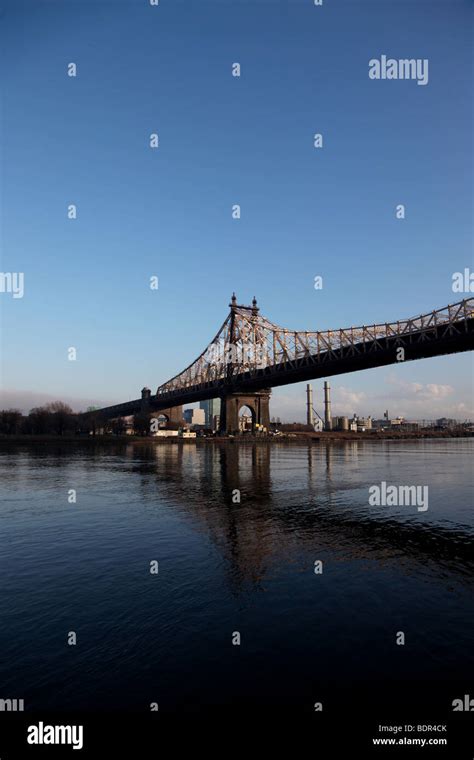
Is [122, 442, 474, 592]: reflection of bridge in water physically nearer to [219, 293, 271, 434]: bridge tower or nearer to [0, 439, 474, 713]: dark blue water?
[0, 439, 474, 713]: dark blue water

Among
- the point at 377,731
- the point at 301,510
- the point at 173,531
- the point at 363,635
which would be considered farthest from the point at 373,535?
the point at 377,731

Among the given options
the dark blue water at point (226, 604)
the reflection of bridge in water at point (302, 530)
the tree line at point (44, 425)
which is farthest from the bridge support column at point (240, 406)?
the dark blue water at point (226, 604)

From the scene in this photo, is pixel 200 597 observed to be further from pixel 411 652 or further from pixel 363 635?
pixel 411 652

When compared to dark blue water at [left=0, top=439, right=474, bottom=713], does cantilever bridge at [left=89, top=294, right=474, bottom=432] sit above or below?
above

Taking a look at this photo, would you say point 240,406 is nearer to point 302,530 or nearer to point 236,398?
point 236,398

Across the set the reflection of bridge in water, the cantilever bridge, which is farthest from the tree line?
the reflection of bridge in water

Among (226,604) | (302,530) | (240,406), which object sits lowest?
(302,530)

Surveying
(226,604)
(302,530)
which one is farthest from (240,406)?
(226,604)
